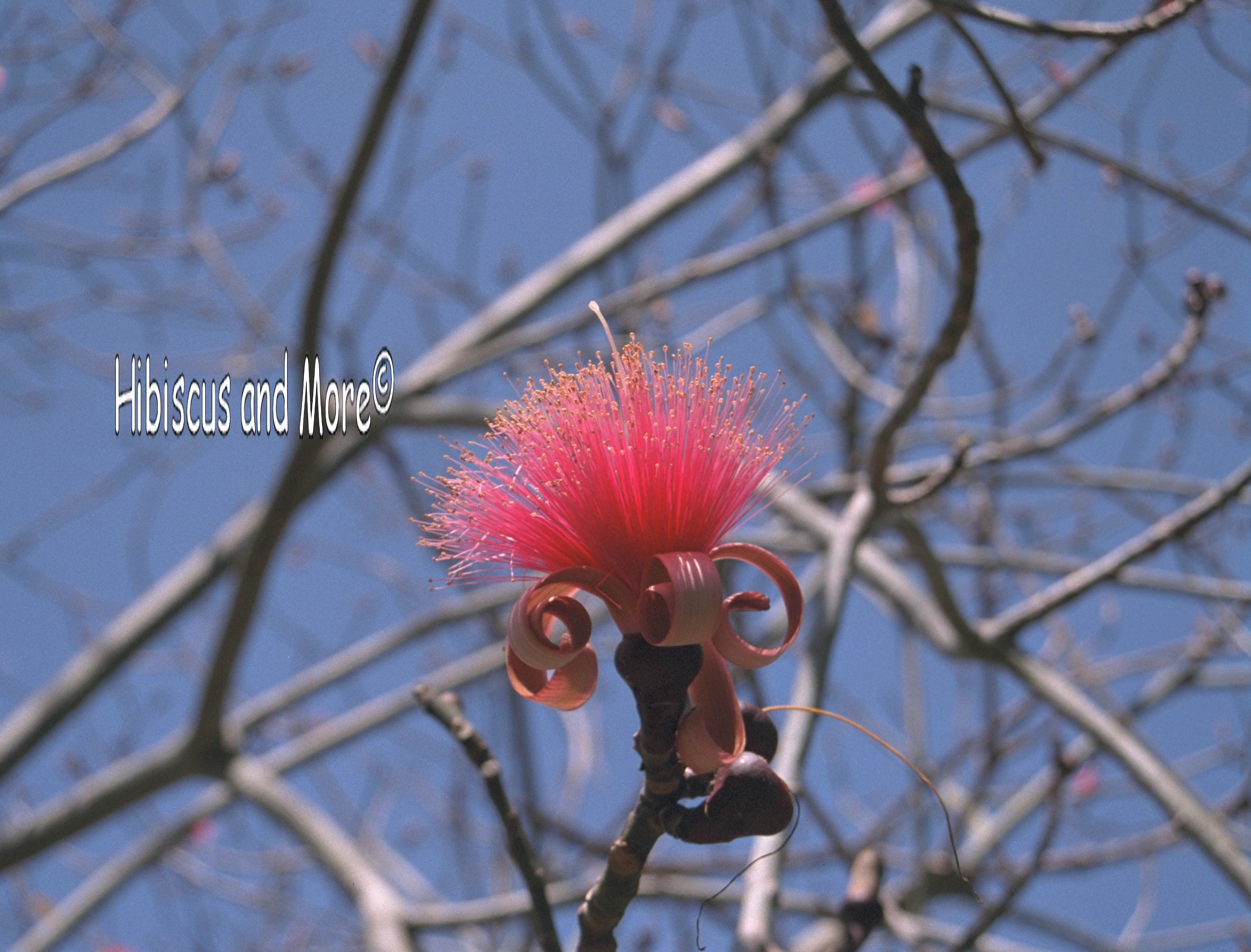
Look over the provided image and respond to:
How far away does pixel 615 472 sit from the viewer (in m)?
0.85

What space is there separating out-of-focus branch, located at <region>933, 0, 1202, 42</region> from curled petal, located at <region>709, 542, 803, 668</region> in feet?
2.19

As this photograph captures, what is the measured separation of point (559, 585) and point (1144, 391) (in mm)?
1276

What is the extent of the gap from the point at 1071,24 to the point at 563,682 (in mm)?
934

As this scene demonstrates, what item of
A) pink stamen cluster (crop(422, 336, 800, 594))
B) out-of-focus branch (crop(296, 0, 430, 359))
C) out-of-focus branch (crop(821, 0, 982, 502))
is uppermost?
out-of-focus branch (crop(296, 0, 430, 359))

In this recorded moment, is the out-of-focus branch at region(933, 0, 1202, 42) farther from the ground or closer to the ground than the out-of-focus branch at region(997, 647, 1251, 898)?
farther from the ground

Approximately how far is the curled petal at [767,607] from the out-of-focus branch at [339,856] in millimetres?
1574

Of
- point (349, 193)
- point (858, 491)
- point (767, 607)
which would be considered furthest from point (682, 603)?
point (349, 193)

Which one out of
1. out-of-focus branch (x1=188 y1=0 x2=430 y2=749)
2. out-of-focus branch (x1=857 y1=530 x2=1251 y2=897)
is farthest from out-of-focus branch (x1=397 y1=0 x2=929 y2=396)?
out-of-focus branch (x1=857 y1=530 x2=1251 y2=897)

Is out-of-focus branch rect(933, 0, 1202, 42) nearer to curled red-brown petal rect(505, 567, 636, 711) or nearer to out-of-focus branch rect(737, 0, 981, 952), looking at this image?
out-of-focus branch rect(737, 0, 981, 952)

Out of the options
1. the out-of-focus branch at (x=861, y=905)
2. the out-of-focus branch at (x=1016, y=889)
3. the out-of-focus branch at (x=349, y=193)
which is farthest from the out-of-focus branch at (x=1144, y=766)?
the out-of-focus branch at (x=349, y=193)

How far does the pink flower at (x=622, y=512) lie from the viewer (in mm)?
773

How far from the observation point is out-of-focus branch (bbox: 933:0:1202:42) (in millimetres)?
1090

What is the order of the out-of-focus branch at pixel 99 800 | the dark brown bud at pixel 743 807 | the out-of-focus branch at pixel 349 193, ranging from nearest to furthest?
the dark brown bud at pixel 743 807 < the out-of-focus branch at pixel 349 193 < the out-of-focus branch at pixel 99 800

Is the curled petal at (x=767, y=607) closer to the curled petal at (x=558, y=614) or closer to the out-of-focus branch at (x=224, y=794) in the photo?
the curled petal at (x=558, y=614)
